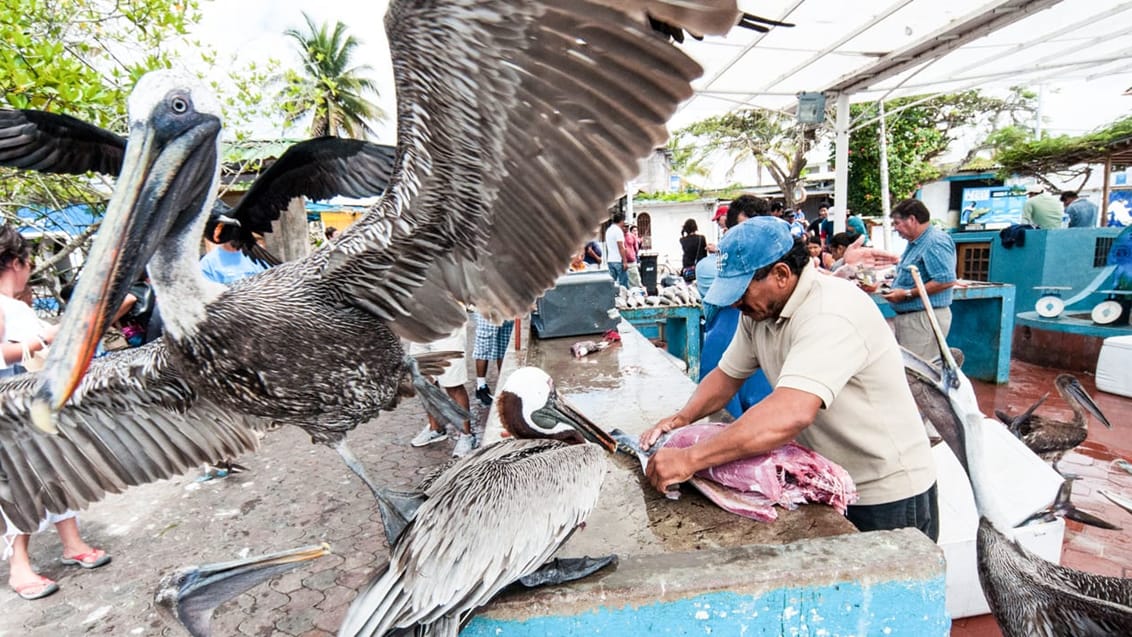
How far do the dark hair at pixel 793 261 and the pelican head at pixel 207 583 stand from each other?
1.71 m

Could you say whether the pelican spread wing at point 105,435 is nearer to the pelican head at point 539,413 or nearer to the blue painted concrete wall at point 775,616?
the pelican head at point 539,413

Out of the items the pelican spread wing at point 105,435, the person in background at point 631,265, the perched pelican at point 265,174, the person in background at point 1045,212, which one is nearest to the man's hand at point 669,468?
the pelican spread wing at point 105,435

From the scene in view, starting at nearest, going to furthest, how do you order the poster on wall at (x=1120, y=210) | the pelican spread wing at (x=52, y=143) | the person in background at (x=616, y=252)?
the pelican spread wing at (x=52, y=143) → the person in background at (x=616, y=252) → the poster on wall at (x=1120, y=210)

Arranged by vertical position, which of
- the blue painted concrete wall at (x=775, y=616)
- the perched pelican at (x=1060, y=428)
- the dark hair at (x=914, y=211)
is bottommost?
the perched pelican at (x=1060, y=428)

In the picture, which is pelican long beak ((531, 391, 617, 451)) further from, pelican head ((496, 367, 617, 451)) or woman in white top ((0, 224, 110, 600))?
woman in white top ((0, 224, 110, 600))

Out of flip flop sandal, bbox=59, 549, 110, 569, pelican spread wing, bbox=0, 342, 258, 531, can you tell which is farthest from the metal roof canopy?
flip flop sandal, bbox=59, 549, 110, 569

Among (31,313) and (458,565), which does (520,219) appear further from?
(31,313)

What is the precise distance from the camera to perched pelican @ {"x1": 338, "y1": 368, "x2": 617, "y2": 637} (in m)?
1.33

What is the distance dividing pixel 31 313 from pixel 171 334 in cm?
273

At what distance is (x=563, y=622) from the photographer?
146 centimetres

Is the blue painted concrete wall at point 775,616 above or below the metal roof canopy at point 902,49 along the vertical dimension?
below

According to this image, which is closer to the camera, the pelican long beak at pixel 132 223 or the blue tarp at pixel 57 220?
the pelican long beak at pixel 132 223

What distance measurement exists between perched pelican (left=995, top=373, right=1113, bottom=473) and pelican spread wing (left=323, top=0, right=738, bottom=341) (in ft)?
11.3

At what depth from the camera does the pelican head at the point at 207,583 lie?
4.47 ft
